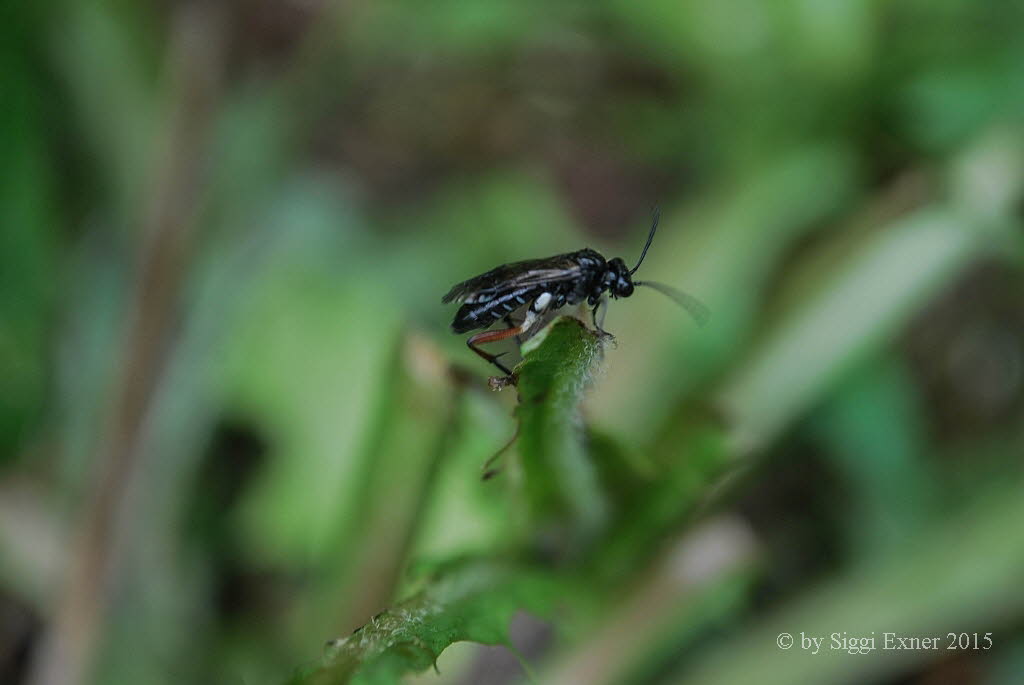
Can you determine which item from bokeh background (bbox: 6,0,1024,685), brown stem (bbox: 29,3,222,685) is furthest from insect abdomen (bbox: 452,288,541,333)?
brown stem (bbox: 29,3,222,685)

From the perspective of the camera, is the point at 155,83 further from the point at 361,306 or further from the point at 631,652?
the point at 631,652

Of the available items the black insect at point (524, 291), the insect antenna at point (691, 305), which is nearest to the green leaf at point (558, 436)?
the black insect at point (524, 291)

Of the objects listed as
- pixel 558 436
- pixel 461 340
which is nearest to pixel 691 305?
pixel 461 340

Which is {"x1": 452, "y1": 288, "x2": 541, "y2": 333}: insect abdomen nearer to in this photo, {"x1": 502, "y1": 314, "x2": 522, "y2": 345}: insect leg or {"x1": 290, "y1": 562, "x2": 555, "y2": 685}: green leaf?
{"x1": 502, "y1": 314, "x2": 522, "y2": 345}: insect leg

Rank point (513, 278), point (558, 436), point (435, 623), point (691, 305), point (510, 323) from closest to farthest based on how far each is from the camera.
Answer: point (435, 623) → point (558, 436) → point (513, 278) → point (510, 323) → point (691, 305)

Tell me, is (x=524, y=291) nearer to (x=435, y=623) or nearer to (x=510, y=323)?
(x=510, y=323)

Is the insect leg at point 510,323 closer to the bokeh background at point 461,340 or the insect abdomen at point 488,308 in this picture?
the insect abdomen at point 488,308
